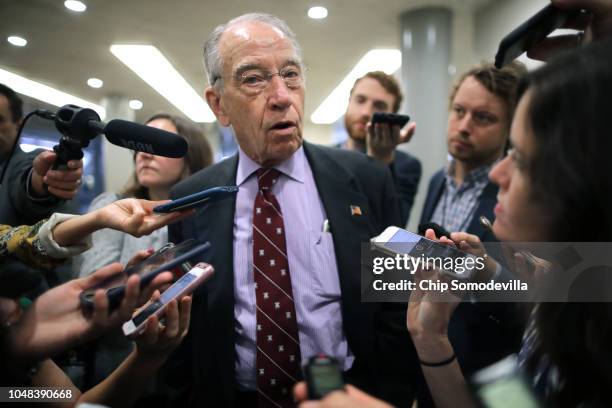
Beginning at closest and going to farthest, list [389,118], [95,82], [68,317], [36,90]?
[68,317]
[36,90]
[95,82]
[389,118]

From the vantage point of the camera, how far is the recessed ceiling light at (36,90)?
938mm

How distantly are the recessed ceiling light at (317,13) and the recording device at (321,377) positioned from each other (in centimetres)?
295

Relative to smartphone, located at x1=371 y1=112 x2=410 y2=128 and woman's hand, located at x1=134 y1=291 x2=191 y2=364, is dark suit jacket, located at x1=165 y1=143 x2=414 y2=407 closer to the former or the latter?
woman's hand, located at x1=134 y1=291 x2=191 y2=364

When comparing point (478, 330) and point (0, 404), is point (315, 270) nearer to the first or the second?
point (478, 330)

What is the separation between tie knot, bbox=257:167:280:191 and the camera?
1.17 meters

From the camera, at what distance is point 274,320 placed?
3.41 ft

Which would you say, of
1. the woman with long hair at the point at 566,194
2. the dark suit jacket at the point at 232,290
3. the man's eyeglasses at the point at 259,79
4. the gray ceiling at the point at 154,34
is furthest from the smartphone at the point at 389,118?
the woman with long hair at the point at 566,194

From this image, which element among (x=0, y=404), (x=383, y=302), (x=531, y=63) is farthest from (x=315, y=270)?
(x=531, y=63)

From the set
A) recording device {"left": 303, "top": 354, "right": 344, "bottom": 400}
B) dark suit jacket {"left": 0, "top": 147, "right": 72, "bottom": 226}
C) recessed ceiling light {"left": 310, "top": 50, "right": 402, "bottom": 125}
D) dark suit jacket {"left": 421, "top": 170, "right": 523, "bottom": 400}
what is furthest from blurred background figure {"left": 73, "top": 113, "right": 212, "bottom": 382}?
recessed ceiling light {"left": 310, "top": 50, "right": 402, "bottom": 125}

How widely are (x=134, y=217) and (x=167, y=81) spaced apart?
8.89 ft

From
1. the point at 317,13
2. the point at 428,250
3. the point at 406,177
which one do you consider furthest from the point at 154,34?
the point at 428,250

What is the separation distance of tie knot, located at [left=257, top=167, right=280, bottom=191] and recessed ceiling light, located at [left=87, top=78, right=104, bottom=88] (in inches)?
27.0

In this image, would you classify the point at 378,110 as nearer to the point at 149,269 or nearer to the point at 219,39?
the point at 219,39

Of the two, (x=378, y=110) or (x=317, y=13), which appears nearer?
(x=378, y=110)
